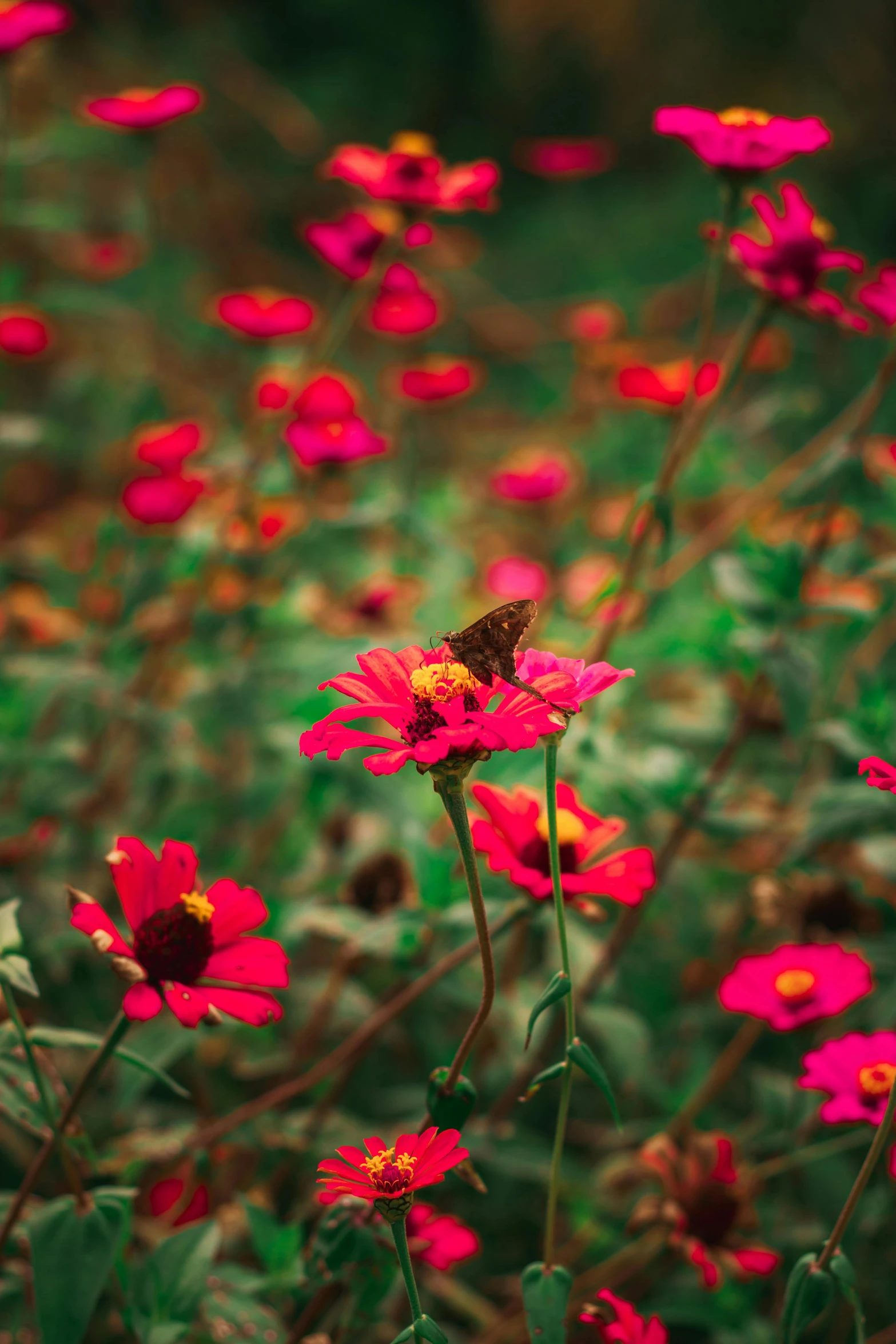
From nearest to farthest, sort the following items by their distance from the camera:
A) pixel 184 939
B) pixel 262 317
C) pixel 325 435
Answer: pixel 184 939, pixel 325 435, pixel 262 317

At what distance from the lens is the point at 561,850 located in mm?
611

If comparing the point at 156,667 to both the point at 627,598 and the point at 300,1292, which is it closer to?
the point at 627,598

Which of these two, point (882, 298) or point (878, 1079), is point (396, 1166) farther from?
point (882, 298)

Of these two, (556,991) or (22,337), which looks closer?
(556,991)

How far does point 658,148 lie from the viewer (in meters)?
3.04

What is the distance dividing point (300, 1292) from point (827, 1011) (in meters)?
0.37

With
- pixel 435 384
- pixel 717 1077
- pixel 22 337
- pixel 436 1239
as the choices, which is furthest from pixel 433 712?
pixel 22 337

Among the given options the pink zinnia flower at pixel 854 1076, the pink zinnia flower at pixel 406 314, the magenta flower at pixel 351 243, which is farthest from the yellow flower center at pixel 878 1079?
the pink zinnia flower at pixel 406 314

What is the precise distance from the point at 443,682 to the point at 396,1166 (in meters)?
0.21

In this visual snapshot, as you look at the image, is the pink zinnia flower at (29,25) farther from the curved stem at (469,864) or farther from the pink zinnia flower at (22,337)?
the curved stem at (469,864)

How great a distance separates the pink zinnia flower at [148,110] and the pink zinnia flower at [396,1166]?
2.91 ft

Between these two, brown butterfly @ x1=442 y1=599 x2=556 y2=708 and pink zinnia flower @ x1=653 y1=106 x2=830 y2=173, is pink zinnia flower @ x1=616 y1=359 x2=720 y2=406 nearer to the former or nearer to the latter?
pink zinnia flower @ x1=653 y1=106 x2=830 y2=173

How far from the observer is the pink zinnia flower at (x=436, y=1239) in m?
0.56

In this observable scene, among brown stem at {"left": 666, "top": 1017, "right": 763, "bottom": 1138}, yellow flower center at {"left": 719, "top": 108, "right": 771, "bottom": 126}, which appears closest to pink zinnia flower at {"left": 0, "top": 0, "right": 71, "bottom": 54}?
yellow flower center at {"left": 719, "top": 108, "right": 771, "bottom": 126}
